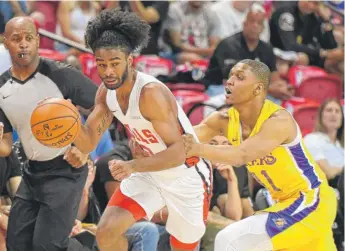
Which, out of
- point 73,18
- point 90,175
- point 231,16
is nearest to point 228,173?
point 90,175

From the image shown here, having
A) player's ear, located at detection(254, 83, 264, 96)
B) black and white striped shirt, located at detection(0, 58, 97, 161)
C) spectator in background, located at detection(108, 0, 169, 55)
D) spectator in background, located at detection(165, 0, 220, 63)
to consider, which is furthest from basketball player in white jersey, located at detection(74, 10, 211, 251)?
spectator in background, located at detection(165, 0, 220, 63)

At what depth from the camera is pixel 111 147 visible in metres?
7.05

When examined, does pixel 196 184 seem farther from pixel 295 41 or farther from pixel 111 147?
pixel 295 41

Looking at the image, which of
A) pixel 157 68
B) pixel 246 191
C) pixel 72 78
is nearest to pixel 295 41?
pixel 157 68

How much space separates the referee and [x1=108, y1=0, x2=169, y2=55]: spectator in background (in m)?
3.36

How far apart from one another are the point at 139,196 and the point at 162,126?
54 centimetres

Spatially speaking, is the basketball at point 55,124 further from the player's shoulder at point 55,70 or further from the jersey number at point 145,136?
the player's shoulder at point 55,70

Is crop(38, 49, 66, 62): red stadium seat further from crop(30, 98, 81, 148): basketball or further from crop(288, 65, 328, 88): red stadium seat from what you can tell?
crop(30, 98, 81, 148): basketball

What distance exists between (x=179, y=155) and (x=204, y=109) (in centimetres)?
293

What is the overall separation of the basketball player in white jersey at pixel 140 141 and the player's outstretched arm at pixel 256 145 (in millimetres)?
125

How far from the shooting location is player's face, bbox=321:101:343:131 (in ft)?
25.3

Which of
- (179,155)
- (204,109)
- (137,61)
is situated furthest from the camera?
(137,61)

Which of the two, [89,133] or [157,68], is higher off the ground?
[89,133]

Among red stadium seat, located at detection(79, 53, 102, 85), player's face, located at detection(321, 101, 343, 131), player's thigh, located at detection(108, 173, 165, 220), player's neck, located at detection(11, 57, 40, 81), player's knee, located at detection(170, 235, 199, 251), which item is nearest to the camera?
player's thigh, located at detection(108, 173, 165, 220)
